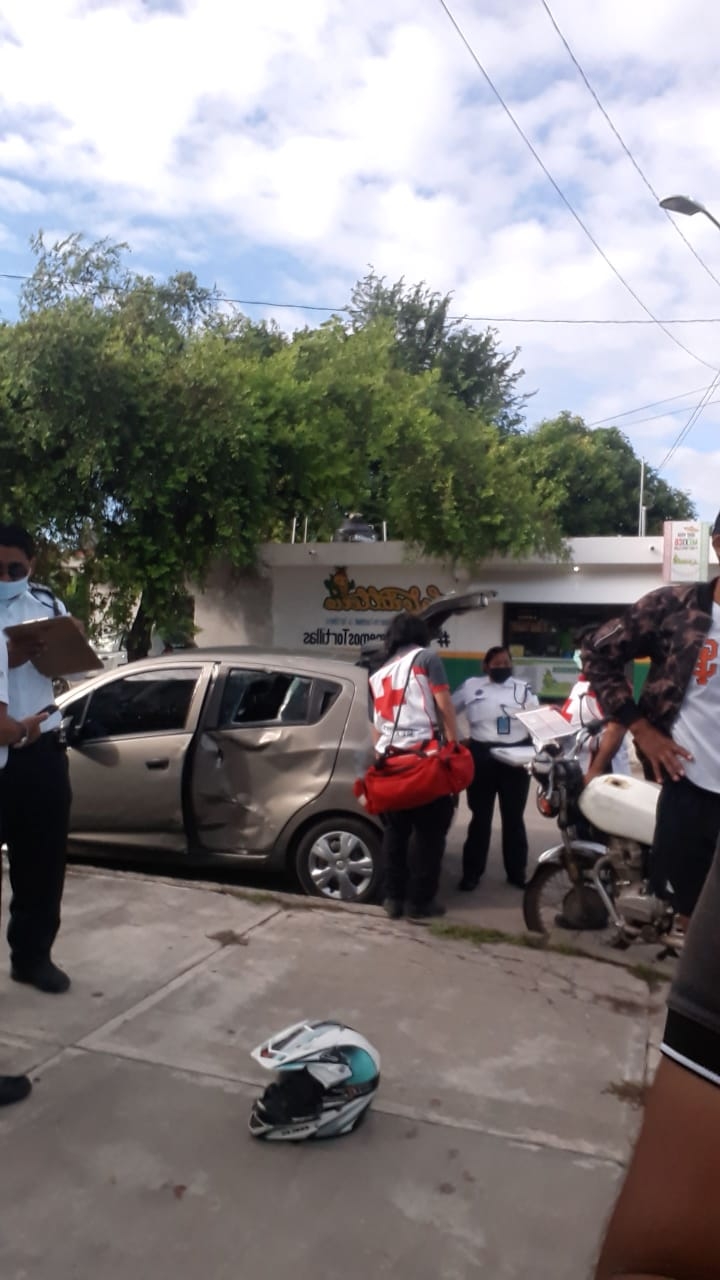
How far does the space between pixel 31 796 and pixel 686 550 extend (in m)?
12.7

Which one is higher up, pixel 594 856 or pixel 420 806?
pixel 420 806

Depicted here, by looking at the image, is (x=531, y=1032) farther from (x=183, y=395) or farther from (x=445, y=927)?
(x=183, y=395)

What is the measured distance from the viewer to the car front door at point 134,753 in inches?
250

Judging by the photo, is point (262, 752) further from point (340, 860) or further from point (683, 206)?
point (683, 206)

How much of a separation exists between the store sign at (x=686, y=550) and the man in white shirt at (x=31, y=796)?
1227 cm

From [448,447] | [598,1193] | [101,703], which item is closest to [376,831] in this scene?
[101,703]

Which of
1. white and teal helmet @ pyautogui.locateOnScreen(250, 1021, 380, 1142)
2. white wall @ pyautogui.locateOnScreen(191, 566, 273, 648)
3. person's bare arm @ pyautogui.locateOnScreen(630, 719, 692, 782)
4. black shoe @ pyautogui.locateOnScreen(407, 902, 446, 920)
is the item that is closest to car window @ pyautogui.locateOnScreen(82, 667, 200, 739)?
black shoe @ pyautogui.locateOnScreen(407, 902, 446, 920)

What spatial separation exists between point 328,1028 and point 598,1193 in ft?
3.09

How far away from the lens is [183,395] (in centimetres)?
1302

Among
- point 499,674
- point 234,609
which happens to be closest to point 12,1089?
point 499,674

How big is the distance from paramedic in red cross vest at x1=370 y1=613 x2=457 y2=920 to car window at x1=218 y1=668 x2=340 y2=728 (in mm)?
743

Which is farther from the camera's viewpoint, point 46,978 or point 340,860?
point 340,860

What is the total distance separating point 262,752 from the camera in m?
6.27

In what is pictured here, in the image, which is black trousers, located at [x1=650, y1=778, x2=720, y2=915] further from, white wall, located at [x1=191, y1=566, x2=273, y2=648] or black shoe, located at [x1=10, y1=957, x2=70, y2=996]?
white wall, located at [x1=191, y1=566, x2=273, y2=648]
